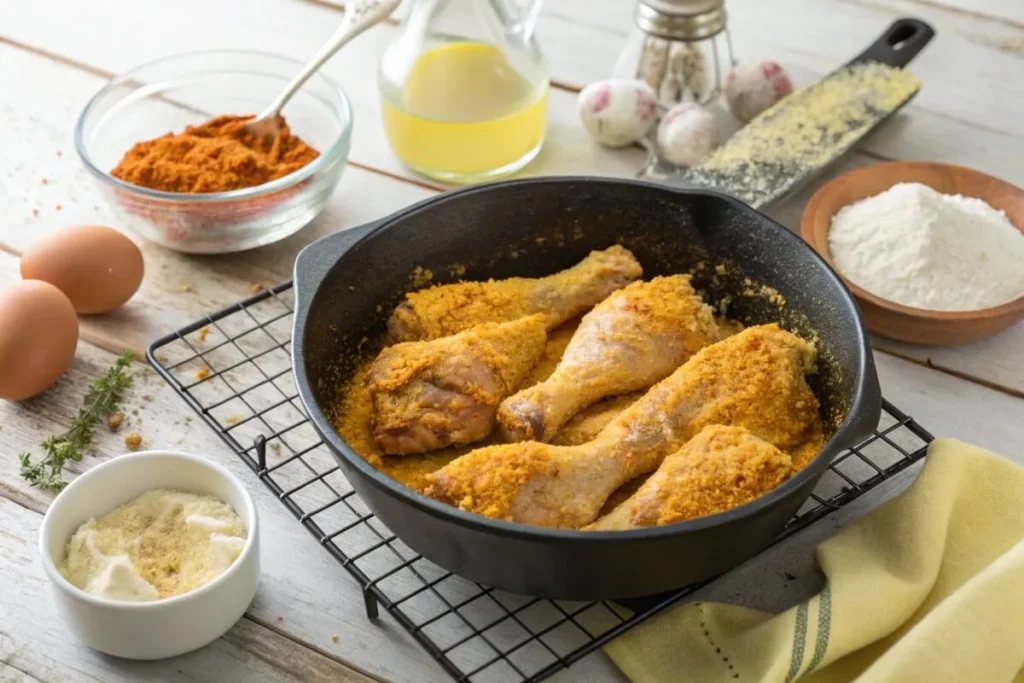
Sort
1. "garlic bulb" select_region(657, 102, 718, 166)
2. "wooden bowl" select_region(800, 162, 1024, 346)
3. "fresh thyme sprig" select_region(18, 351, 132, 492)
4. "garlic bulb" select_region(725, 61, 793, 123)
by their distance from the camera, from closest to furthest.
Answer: "fresh thyme sprig" select_region(18, 351, 132, 492) → "wooden bowl" select_region(800, 162, 1024, 346) → "garlic bulb" select_region(657, 102, 718, 166) → "garlic bulb" select_region(725, 61, 793, 123)

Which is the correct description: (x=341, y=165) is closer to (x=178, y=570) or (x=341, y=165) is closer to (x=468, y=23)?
(x=468, y=23)

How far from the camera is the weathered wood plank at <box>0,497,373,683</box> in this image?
134 centimetres

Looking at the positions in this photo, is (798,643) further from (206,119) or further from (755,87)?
(206,119)

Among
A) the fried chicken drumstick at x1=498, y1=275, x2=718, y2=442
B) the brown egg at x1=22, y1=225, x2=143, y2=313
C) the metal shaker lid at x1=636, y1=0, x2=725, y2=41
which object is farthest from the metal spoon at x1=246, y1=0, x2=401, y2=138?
the fried chicken drumstick at x1=498, y1=275, x2=718, y2=442

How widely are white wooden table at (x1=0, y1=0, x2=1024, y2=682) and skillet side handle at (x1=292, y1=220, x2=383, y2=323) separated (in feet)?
0.99

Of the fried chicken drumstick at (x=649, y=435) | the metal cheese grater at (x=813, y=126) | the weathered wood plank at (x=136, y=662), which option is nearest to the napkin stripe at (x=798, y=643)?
the fried chicken drumstick at (x=649, y=435)

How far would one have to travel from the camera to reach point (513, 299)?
168 centimetres

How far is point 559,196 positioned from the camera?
66.9 inches

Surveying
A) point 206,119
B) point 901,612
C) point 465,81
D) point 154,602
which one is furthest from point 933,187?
point 154,602

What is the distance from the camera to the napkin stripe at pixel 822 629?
4.10 ft

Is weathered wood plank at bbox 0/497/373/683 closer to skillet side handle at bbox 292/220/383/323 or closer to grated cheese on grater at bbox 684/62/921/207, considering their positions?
skillet side handle at bbox 292/220/383/323

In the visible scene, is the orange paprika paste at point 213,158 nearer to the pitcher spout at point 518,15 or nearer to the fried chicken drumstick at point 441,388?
the pitcher spout at point 518,15

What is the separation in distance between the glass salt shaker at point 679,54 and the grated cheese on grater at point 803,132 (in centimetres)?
19

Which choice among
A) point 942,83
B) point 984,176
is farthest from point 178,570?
point 942,83
